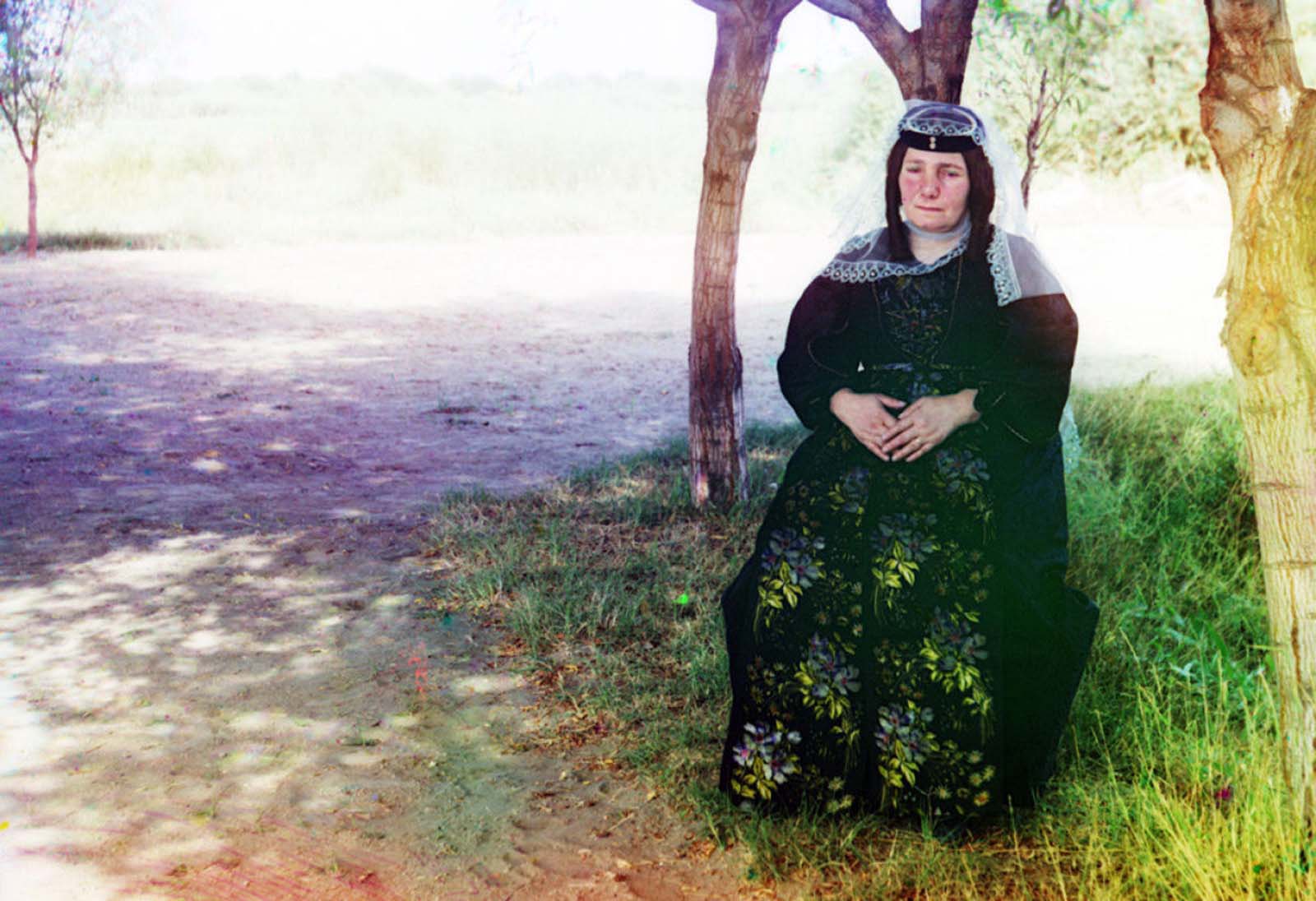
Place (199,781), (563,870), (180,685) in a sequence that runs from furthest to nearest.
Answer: (180,685) → (199,781) → (563,870)

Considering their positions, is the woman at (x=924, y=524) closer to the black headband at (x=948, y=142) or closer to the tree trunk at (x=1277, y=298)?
the black headband at (x=948, y=142)

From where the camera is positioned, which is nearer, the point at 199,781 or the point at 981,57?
the point at 199,781

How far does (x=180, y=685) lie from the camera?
4891 millimetres

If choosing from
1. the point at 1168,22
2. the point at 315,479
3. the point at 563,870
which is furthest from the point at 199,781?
the point at 1168,22

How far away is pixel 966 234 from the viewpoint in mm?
3379

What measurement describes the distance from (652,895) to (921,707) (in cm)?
91

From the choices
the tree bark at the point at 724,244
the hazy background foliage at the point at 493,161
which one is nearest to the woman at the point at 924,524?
the tree bark at the point at 724,244

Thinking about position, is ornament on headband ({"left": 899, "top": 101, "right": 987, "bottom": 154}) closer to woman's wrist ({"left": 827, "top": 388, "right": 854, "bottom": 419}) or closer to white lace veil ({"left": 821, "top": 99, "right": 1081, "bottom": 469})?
white lace veil ({"left": 821, "top": 99, "right": 1081, "bottom": 469})

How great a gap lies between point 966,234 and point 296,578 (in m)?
4.10

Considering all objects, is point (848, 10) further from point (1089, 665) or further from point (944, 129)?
point (1089, 665)

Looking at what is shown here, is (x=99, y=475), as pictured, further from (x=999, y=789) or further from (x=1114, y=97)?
(x=1114, y=97)

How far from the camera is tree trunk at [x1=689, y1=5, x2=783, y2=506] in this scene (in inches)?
253

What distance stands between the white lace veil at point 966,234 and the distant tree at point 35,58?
18229mm

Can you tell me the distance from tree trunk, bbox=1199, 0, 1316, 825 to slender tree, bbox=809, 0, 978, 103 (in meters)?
2.39
